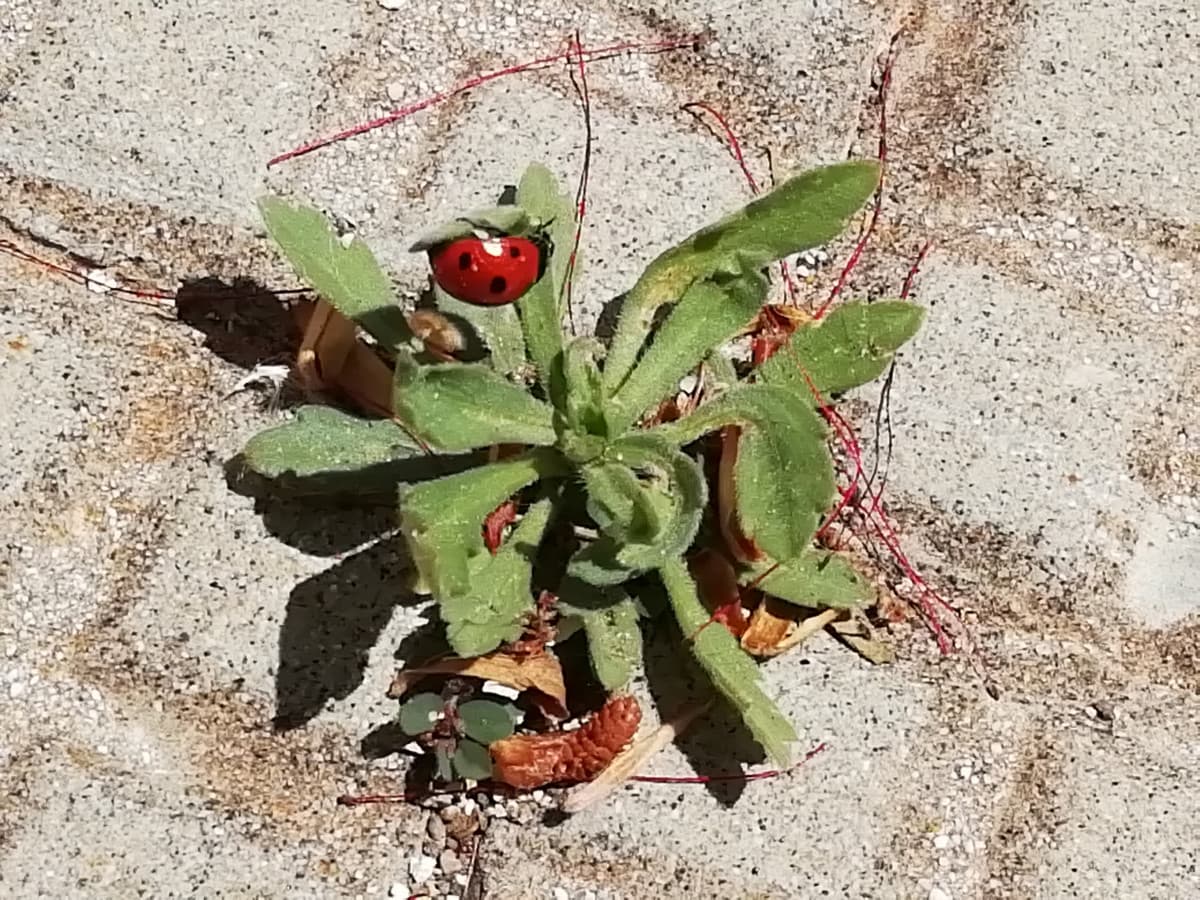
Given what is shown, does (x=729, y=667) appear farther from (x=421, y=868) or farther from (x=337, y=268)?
(x=337, y=268)

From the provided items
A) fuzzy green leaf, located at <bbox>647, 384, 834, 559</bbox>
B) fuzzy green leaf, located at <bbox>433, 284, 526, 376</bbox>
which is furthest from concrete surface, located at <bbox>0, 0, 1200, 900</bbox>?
fuzzy green leaf, located at <bbox>647, 384, 834, 559</bbox>

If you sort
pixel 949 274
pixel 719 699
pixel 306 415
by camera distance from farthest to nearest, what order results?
pixel 949 274, pixel 719 699, pixel 306 415

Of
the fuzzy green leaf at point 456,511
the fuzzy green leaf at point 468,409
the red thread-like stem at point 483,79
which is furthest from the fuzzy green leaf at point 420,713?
the red thread-like stem at point 483,79

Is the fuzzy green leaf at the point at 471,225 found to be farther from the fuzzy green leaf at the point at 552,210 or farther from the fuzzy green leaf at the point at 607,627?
the fuzzy green leaf at the point at 607,627

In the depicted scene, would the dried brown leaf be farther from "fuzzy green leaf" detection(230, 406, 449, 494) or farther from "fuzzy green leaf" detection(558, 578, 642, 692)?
"fuzzy green leaf" detection(230, 406, 449, 494)

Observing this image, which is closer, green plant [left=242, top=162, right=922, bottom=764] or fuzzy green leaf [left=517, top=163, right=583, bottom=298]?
green plant [left=242, top=162, right=922, bottom=764]

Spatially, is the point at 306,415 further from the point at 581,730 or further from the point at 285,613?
the point at 581,730

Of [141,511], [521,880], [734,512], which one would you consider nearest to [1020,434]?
[734,512]
